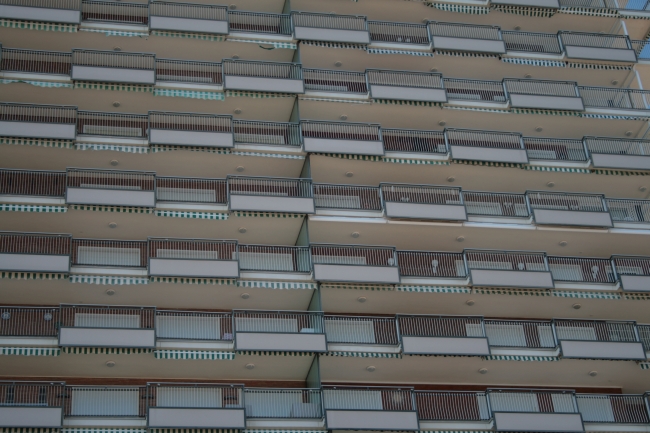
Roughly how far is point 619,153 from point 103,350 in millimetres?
21965

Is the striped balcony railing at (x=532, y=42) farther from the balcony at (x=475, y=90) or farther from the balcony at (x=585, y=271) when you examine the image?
the balcony at (x=585, y=271)

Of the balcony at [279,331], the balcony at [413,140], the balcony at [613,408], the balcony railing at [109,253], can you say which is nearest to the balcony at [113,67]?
the balcony railing at [109,253]

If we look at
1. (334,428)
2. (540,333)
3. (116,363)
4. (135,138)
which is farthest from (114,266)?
(540,333)

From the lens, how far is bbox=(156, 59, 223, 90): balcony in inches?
1628

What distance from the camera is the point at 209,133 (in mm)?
38688

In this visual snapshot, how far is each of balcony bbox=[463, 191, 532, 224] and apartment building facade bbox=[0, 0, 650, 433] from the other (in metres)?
0.10

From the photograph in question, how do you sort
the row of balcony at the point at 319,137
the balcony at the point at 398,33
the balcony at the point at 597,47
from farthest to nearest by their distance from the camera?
the balcony at the point at 597,47 → the balcony at the point at 398,33 → the row of balcony at the point at 319,137

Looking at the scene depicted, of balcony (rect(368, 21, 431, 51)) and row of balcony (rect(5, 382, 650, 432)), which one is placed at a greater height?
balcony (rect(368, 21, 431, 51))

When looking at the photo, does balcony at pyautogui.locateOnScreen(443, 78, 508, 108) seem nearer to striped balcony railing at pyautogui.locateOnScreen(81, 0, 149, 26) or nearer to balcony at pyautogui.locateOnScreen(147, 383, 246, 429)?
striped balcony railing at pyautogui.locateOnScreen(81, 0, 149, 26)

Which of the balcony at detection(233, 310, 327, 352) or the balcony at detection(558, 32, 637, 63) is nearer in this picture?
the balcony at detection(233, 310, 327, 352)

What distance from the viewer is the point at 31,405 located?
30.8 meters

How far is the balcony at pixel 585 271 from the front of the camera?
125 feet

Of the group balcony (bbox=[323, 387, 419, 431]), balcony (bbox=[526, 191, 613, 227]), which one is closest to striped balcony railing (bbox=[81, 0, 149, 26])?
balcony (bbox=[526, 191, 613, 227])

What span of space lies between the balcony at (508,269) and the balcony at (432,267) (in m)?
0.41
